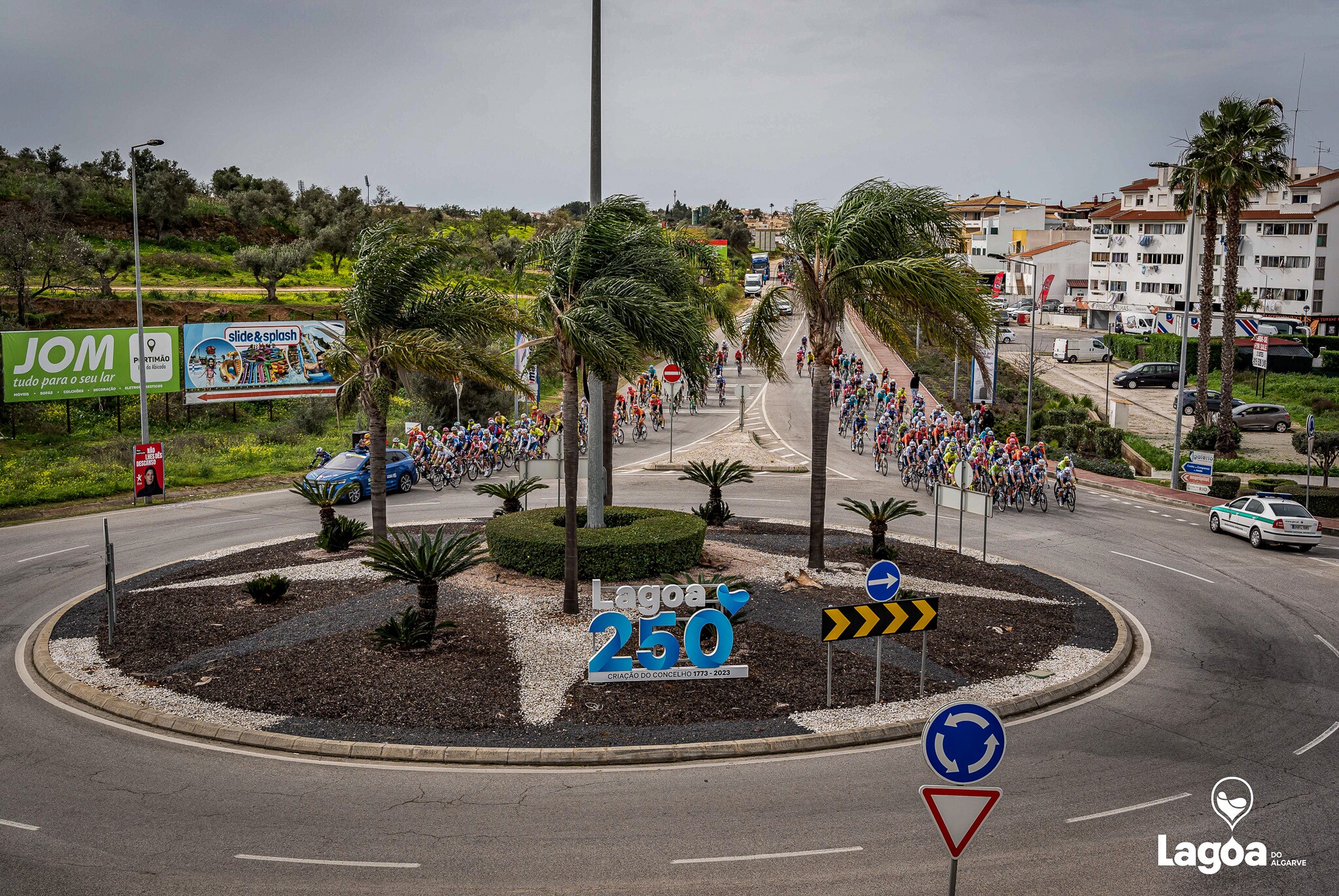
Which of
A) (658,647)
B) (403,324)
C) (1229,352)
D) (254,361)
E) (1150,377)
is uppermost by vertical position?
(403,324)

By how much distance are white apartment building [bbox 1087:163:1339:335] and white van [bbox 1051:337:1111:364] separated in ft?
22.6

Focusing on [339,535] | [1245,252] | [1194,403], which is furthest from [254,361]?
[1245,252]

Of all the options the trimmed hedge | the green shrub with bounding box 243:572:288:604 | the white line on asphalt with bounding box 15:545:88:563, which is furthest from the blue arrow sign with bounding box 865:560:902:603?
the white line on asphalt with bounding box 15:545:88:563

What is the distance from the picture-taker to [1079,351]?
7188 cm

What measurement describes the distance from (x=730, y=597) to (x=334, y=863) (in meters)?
6.78

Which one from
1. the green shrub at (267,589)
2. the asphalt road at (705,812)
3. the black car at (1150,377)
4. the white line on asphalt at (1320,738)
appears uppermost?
the black car at (1150,377)

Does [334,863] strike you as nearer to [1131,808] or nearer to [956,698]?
[1131,808]

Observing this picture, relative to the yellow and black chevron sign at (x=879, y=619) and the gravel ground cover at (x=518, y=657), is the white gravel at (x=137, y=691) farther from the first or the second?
the yellow and black chevron sign at (x=879, y=619)

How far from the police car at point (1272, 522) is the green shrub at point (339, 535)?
71.3ft

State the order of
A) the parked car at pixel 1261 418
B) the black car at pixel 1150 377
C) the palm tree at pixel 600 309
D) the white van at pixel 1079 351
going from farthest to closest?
1. the white van at pixel 1079 351
2. the black car at pixel 1150 377
3. the parked car at pixel 1261 418
4. the palm tree at pixel 600 309

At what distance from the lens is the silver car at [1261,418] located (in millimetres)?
47188

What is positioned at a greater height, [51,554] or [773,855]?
[773,855]

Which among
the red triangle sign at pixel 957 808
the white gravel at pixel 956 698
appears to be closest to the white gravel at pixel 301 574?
the white gravel at pixel 956 698

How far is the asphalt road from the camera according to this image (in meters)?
9.23
